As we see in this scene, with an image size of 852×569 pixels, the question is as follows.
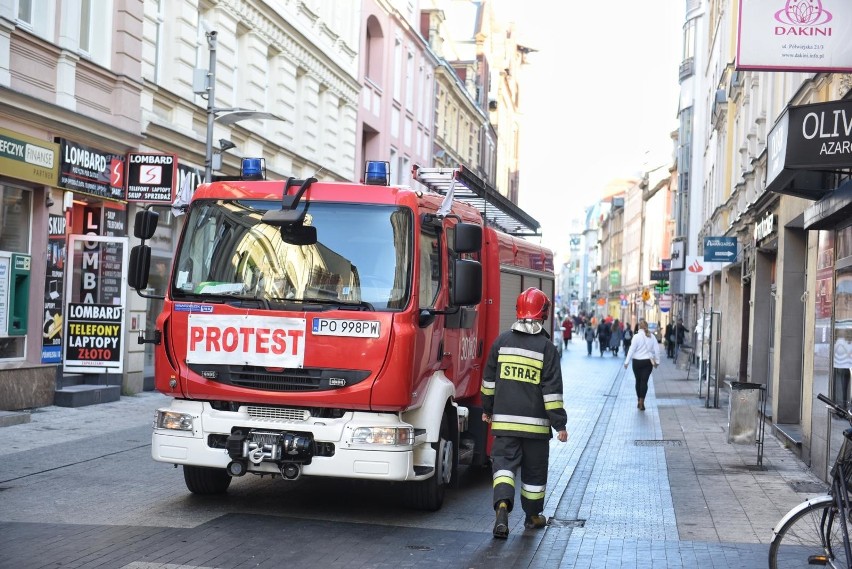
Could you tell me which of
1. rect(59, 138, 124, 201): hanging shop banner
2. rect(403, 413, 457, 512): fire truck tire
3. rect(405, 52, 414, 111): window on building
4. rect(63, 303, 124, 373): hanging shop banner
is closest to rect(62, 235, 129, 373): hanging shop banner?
rect(63, 303, 124, 373): hanging shop banner

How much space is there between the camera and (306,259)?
8875 mm

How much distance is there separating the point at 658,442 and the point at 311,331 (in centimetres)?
845

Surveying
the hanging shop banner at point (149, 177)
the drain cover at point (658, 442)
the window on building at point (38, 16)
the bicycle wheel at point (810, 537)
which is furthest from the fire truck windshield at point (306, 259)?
the hanging shop banner at point (149, 177)

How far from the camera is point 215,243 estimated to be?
9102 mm

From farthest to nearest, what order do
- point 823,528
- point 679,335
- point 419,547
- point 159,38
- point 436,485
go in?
point 679,335 → point 159,38 → point 436,485 → point 419,547 → point 823,528

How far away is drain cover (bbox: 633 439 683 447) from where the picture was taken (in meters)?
15.4

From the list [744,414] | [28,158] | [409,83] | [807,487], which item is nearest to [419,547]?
[807,487]

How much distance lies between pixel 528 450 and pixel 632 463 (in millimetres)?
5195

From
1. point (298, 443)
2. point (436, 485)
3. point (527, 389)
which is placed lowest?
point (436, 485)

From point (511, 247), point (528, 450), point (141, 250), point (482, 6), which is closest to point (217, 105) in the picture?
point (511, 247)

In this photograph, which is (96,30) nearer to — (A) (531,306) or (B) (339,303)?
(B) (339,303)

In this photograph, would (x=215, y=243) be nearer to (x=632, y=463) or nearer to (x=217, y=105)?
(x=632, y=463)

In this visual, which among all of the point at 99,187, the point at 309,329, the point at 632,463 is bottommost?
the point at 632,463

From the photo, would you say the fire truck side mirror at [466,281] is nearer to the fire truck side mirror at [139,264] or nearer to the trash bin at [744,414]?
the fire truck side mirror at [139,264]
